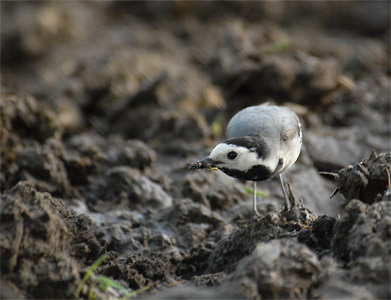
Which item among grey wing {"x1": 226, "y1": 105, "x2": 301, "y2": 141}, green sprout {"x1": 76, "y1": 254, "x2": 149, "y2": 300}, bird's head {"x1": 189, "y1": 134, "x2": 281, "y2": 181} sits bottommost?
green sprout {"x1": 76, "y1": 254, "x2": 149, "y2": 300}

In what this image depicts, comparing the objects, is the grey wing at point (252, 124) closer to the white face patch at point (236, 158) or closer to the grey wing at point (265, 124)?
the grey wing at point (265, 124)

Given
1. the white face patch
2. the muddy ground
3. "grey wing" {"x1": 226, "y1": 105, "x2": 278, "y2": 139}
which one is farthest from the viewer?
"grey wing" {"x1": 226, "y1": 105, "x2": 278, "y2": 139}

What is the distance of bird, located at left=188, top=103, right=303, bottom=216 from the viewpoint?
523 cm

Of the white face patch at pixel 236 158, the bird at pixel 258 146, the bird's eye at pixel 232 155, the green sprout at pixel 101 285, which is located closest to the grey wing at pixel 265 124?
the bird at pixel 258 146

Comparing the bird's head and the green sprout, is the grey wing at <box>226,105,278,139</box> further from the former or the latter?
the green sprout

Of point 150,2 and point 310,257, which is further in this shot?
point 150,2

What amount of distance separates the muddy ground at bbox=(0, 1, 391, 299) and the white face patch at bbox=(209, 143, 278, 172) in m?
0.48

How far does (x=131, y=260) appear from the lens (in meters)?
4.98

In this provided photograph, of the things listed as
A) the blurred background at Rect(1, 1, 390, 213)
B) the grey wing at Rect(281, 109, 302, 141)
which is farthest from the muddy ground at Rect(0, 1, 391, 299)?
the grey wing at Rect(281, 109, 302, 141)

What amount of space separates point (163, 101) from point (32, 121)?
1992mm

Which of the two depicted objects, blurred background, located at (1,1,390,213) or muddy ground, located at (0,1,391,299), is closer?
muddy ground, located at (0,1,391,299)

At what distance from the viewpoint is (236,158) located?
206 inches

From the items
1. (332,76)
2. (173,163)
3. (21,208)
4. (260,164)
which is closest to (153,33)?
(332,76)

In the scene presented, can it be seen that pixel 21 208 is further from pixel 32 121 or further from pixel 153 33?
pixel 153 33
